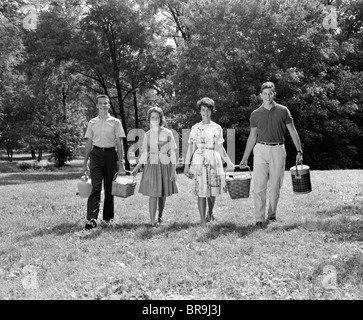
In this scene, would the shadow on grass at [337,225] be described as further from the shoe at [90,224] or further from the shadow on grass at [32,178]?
the shadow on grass at [32,178]

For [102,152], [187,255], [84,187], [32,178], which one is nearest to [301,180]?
[187,255]

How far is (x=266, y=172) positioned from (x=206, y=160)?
3.37 ft

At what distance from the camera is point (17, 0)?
2412 centimetres

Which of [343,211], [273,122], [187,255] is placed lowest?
[187,255]

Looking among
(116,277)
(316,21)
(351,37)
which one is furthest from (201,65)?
(116,277)

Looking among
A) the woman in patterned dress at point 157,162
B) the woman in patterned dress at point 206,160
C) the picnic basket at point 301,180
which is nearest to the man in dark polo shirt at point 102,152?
the woman in patterned dress at point 157,162

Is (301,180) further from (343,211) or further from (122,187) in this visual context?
(122,187)

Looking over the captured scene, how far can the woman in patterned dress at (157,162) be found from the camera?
801cm

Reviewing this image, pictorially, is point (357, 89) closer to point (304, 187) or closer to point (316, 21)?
point (316, 21)

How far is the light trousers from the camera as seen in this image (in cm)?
776

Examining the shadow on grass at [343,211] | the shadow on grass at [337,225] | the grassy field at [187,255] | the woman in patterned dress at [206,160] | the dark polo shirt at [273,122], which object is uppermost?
the dark polo shirt at [273,122]

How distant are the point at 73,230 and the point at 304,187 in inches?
154

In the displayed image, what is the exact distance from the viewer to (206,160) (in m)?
7.87

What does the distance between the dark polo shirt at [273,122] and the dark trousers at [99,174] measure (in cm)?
262
